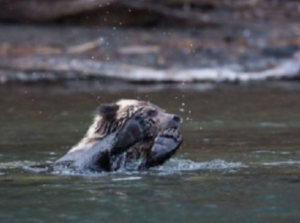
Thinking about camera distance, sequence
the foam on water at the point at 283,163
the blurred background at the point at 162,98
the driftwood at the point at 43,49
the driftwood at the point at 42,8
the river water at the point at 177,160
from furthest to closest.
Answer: the driftwood at the point at 42,8, the driftwood at the point at 43,49, the foam on water at the point at 283,163, the blurred background at the point at 162,98, the river water at the point at 177,160

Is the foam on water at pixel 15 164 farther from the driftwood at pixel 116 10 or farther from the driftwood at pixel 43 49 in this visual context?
the driftwood at pixel 116 10

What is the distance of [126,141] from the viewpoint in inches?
390

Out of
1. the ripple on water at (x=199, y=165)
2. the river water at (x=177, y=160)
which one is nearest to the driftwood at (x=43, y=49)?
the river water at (x=177, y=160)

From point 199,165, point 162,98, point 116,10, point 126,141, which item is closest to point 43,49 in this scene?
point 116,10

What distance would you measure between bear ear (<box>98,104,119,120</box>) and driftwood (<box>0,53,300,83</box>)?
7.48 metres

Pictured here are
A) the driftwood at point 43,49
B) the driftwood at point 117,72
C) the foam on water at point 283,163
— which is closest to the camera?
the foam on water at point 283,163

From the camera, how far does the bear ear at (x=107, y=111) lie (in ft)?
33.0

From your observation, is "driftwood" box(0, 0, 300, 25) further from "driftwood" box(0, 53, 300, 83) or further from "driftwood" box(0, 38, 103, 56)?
"driftwood" box(0, 53, 300, 83)

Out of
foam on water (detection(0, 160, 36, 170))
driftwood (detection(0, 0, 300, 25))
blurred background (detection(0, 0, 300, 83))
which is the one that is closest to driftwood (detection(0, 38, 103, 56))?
blurred background (detection(0, 0, 300, 83))

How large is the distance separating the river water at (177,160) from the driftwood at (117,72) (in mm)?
491

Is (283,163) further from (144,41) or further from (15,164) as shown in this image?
(144,41)

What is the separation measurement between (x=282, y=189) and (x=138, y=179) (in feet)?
3.74

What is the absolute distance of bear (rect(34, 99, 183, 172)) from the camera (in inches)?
386

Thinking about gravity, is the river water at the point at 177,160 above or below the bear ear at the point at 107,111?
below
